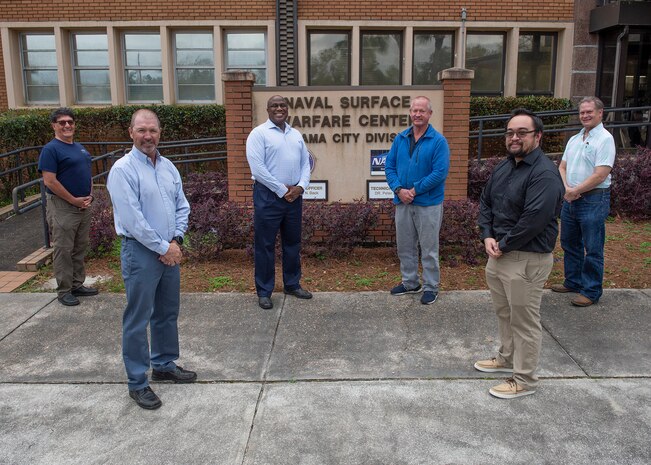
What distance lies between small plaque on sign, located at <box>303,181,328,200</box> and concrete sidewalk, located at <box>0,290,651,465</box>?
2.10 m

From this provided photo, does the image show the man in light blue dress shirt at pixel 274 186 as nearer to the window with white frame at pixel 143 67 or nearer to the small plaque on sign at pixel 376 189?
the small plaque on sign at pixel 376 189

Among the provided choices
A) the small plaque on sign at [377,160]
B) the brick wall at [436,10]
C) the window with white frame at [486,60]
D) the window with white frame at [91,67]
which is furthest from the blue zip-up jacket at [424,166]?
the window with white frame at [91,67]

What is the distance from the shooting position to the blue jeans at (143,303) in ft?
11.8

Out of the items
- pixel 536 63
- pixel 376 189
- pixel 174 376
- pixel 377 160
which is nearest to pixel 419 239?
pixel 376 189

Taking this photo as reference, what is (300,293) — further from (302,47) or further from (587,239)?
(302,47)

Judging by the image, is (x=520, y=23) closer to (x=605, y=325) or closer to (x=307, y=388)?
(x=605, y=325)

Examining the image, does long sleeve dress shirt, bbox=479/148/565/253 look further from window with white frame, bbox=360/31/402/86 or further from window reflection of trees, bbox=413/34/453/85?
window reflection of trees, bbox=413/34/453/85

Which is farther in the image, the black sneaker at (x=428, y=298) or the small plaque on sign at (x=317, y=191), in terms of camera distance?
the small plaque on sign at (x=317, y=191)

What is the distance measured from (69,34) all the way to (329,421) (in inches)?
503

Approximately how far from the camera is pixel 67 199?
543 cm

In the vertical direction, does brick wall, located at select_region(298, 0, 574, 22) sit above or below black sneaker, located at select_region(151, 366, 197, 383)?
above

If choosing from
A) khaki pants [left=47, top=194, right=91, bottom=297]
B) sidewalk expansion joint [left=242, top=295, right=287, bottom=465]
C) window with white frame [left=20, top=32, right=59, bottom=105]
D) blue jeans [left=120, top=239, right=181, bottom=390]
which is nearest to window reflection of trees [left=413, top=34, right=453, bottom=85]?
window with white frame [left=20, top=32, right=59, bottom=105]

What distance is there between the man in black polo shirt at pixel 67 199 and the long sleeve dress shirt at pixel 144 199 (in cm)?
208

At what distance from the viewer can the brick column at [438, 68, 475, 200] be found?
277 inches
